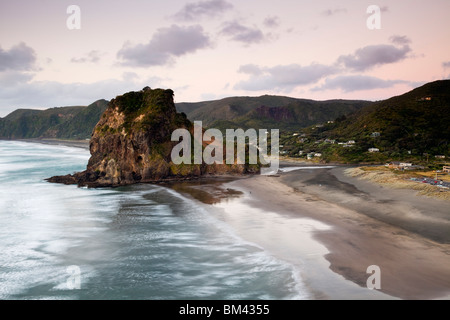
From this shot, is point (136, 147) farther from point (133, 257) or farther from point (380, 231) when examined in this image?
point (380, 231)

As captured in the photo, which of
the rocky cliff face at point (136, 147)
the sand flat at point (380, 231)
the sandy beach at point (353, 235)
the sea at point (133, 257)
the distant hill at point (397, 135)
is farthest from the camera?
the distant hill at point (397, 135)

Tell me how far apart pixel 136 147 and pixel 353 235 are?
44333 millimetres

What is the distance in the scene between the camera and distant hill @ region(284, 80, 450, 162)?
92188 mm

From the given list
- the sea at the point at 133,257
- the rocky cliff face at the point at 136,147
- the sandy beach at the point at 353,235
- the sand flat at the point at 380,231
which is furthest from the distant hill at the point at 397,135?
the sea at the point at 133,257

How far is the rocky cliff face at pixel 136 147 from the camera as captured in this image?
179ft

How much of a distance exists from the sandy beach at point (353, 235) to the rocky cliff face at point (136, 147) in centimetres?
1684

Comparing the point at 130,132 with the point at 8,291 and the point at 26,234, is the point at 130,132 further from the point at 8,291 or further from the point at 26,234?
the point at 8,291

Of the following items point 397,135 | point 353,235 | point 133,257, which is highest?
point 397,135

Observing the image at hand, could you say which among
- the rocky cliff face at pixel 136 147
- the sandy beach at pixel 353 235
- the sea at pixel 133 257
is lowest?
the sea at pixel 133 257

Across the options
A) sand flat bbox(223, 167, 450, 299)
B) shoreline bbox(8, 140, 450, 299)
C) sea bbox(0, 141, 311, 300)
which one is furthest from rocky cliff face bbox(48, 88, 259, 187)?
sand flat bbox(223, 167, 450, 299)

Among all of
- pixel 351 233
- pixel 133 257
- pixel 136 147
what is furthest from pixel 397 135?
pixel 133 257

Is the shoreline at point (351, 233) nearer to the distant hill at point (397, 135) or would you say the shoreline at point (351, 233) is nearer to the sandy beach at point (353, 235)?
the sandy beach at point (353, 235)

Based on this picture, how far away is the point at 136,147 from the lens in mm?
56406
